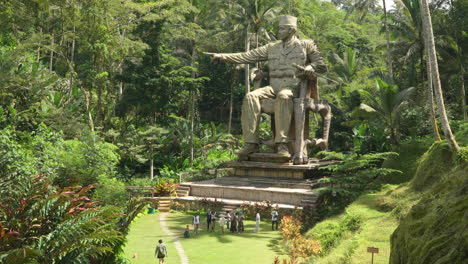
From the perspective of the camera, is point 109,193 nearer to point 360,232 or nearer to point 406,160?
point 360,232

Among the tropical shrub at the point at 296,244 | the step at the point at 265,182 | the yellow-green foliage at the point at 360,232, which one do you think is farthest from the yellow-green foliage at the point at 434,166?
the step at the point at 265,182

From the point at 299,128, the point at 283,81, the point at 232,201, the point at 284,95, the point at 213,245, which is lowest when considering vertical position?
the point at 213,245

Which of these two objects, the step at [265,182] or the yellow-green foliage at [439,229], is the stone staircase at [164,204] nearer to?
the step at [265,182]

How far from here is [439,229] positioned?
3549 millimetres

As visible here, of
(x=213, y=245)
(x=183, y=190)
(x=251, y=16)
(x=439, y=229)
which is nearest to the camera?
(x=439, y=229)

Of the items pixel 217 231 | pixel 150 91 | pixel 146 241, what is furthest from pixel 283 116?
pixel 150 91

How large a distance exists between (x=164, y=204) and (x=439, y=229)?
12788mm

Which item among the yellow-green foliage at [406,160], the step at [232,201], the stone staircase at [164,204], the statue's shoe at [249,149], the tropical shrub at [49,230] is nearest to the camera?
the tropical shrub at [49,230]

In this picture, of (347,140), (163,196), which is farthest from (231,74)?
(163,196)

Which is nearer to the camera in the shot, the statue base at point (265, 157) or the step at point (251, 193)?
the step at point (251, 193)

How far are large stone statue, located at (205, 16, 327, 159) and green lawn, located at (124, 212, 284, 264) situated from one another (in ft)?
12.3

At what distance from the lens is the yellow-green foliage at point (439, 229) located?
312 cm

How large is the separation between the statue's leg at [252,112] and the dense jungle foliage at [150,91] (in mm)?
3408

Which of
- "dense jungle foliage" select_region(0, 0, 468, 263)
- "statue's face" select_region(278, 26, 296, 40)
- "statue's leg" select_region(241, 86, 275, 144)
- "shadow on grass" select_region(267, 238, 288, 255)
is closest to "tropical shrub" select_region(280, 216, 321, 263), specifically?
"shadow on grass" select_region(267, 238, 288, 255)
